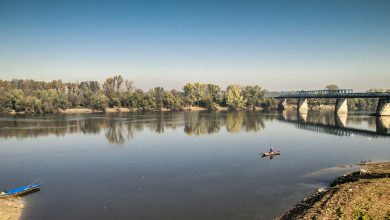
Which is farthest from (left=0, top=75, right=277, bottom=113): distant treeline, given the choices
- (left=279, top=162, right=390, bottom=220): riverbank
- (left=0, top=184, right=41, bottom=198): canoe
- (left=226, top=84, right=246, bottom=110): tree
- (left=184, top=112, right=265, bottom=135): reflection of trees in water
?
(left=279, top=162, right=390, bottom=220): riverbank

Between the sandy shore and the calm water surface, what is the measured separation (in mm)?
681

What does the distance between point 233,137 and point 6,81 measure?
549 ft

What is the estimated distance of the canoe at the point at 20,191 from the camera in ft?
84.1

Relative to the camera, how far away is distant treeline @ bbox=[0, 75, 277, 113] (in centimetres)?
13050

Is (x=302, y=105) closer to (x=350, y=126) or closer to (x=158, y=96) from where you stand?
(x=158, y=96)

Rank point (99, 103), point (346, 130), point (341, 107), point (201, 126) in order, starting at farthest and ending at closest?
point (99, 103)
point (341, 107)
point (201, 126)
point (346, 130)

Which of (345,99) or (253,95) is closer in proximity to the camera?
(345,99)

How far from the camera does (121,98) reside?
6073 inches

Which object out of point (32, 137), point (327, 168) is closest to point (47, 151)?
point (32, 137)

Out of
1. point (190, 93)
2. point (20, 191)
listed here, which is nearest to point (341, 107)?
point (190, 93)

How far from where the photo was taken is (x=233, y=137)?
61969 millimetres

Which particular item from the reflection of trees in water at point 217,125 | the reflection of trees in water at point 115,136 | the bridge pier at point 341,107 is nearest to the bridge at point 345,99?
the bridge pier at point 341,107

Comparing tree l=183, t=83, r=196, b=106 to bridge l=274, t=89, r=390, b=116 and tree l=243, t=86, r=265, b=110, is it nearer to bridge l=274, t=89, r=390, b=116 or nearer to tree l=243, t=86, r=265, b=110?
tree l=243, t=86, r=265, b=110

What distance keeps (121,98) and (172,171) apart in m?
125
